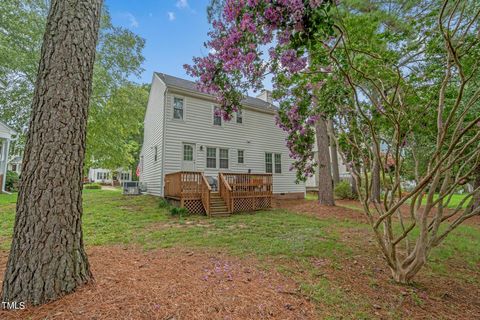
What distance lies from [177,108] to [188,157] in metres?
2.34

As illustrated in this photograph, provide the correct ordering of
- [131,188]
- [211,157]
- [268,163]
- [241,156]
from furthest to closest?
[268,163], [131,188], [241,156], [211,157]

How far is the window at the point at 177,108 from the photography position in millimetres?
10785

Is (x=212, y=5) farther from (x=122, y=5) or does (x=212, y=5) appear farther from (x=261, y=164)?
(x=261, y=164)

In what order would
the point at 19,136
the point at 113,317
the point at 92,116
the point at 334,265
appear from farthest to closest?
1. the point at 19,136
2. the point at 92,116
3. the point at 334,265
4. the point at 113,317

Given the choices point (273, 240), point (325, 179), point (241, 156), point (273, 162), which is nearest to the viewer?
point (273, 240)

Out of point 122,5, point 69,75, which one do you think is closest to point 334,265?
point 69,75

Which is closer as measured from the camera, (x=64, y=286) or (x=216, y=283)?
(x=64, y=286)

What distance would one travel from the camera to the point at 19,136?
13.0 m

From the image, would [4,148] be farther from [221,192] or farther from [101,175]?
[101,175]

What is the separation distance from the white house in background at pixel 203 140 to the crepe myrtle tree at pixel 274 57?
21.2ft

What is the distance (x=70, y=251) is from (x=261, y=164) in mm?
11280

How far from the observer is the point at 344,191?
13023 millimetres

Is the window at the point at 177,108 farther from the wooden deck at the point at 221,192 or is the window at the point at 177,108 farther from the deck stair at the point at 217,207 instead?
the deck stair at the point at 217,207

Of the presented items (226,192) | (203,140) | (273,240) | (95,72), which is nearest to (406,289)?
(273,240)
